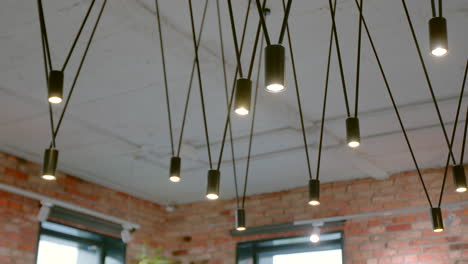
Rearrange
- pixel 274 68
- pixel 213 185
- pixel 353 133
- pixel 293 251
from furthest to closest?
pixel 293 251 < pixel 213 185 < pixel 353 133 < pixel 274 68

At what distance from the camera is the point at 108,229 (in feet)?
22.6

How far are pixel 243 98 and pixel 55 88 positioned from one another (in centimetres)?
69

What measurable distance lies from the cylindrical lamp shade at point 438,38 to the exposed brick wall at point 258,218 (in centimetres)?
423

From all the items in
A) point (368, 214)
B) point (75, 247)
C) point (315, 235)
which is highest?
point (368, 214)

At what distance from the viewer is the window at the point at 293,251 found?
21.8 feet

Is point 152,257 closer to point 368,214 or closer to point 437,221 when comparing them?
point 368,214

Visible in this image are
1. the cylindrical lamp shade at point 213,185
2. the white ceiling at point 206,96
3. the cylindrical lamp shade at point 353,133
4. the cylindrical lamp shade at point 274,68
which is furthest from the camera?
the white ceiling at point 206,96

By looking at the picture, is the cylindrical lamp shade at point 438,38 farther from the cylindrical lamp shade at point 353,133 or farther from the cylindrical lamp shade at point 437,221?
the cylindrical lamp shade at point 437,221

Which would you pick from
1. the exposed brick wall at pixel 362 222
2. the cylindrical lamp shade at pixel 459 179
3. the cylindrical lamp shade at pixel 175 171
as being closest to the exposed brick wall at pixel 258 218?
the exposed brick wall at pixel 362 222

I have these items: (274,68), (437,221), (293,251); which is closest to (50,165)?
(274,68)

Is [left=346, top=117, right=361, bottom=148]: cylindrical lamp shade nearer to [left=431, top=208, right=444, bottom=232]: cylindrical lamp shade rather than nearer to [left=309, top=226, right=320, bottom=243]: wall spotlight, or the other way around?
[left=431, top=208, right=444, bottom=232]: cylindrical lamp shade

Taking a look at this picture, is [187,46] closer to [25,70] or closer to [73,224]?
[25,70]

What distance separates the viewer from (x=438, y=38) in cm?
203

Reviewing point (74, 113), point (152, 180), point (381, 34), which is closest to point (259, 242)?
point (152, 180)
